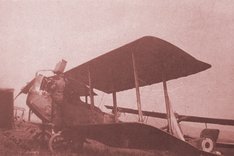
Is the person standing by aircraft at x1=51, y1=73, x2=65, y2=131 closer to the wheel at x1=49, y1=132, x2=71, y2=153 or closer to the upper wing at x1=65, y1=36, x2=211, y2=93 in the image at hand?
the wheel at x1=49, y1=132, x2=71, y2=153

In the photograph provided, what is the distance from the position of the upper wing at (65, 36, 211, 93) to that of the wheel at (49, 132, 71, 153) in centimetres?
161

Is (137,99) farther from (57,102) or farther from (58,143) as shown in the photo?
(58,143)

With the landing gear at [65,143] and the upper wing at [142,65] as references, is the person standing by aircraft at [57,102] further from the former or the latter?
the upper wing at [142,65]

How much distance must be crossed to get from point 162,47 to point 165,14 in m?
4.65

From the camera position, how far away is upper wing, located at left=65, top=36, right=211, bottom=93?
5652mm

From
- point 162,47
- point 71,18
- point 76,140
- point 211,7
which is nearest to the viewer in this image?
point 162,47

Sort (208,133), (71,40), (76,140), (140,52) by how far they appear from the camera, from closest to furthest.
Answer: (140,52) → (208,133) → (76,140) → (71,40)

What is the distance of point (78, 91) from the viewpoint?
25.5 feet

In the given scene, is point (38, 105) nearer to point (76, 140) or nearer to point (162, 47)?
point (76, 140)

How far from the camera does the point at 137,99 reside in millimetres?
5703

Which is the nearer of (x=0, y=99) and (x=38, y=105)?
(x=38, y=105)

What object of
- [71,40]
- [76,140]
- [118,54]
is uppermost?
[71,40]

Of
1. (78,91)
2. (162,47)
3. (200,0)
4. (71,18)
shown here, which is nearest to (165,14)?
(200,0)

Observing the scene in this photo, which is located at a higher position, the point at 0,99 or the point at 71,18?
the point at 71,18
